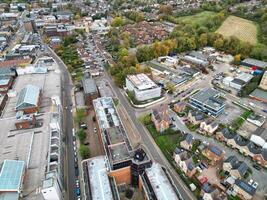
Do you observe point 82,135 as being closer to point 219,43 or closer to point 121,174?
point 121,174

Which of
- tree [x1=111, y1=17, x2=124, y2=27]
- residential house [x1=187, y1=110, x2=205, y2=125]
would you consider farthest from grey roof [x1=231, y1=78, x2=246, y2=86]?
tree [x1=111, y1=17, x2=124, y2=27]

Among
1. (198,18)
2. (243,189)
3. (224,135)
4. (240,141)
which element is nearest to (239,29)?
(198,18)

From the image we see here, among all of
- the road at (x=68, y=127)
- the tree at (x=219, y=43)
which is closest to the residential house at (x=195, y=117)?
the road at (x=68, y=127)

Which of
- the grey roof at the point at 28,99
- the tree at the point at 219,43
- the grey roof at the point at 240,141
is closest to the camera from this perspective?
the grey roof at the point at 240,141

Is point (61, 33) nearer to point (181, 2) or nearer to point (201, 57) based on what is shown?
point (201, 57)

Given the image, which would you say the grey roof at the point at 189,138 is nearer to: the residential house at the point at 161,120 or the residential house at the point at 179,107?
the residential house at the point at 161,120

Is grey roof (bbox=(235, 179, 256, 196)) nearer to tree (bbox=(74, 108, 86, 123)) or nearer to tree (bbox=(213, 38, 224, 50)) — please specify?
tree (bbox=(74, 108, 86, 123))
